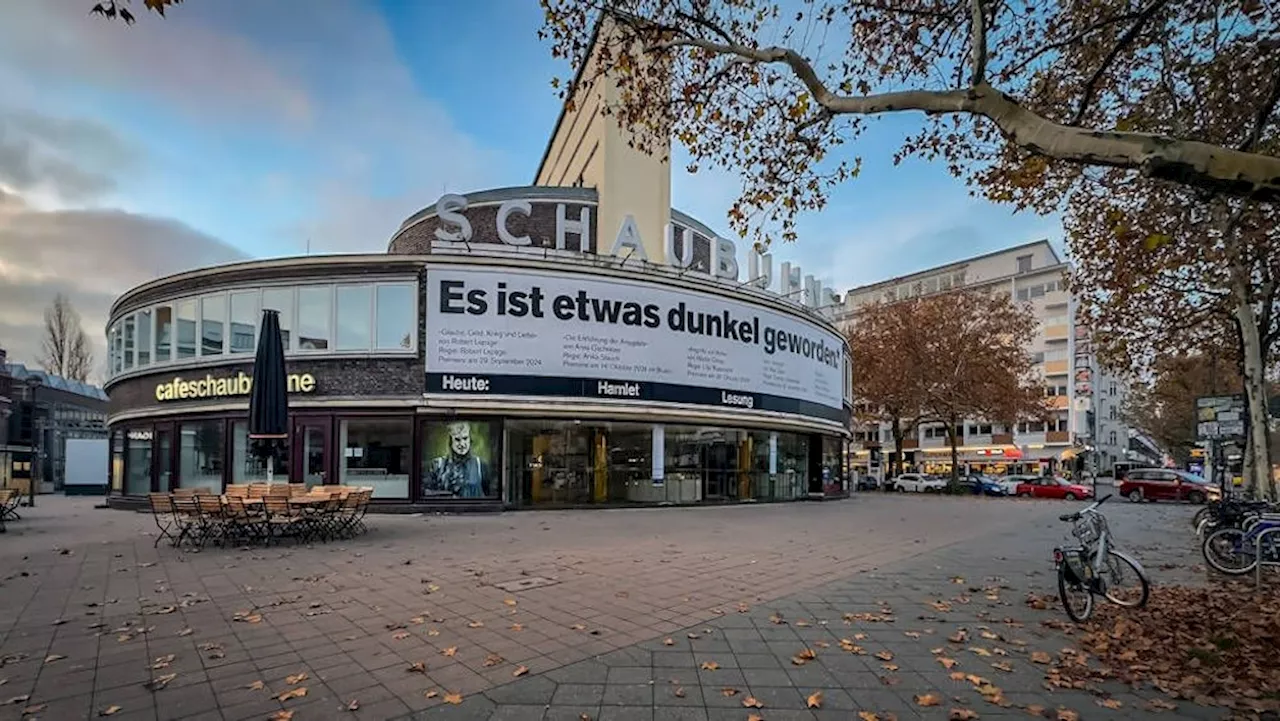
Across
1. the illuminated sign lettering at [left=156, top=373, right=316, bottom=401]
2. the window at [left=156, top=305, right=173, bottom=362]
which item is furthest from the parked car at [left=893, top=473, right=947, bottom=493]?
the window at [left=156, top=305, right=173, bottom=362]

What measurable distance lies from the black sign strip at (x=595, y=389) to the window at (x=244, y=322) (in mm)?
5147

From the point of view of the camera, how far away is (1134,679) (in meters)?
4.88

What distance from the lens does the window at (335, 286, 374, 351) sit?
17719 millimetres

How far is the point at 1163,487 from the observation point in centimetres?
3020

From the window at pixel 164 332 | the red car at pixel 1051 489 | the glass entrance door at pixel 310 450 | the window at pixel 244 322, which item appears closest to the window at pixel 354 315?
the glass entrance door at pixel 310 450

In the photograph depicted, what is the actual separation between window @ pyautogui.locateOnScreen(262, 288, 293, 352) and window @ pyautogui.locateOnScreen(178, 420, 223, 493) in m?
3.12

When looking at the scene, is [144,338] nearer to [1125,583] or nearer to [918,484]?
[1125,583]

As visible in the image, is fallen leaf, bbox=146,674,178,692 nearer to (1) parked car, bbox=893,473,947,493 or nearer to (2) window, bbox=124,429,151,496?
(2) window, bbox=124,429,151,496

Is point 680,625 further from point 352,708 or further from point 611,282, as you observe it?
point 611,282

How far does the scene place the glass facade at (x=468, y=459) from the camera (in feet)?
57.5

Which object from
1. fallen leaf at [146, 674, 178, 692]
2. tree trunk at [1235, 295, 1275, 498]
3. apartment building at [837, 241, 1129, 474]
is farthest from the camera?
apartment building at [837, 241, 1129, 474]

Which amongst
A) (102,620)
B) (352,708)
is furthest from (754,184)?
(102,620)

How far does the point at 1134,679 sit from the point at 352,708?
205 inches

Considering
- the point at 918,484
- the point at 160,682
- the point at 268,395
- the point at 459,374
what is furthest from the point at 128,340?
the point at 918,484
